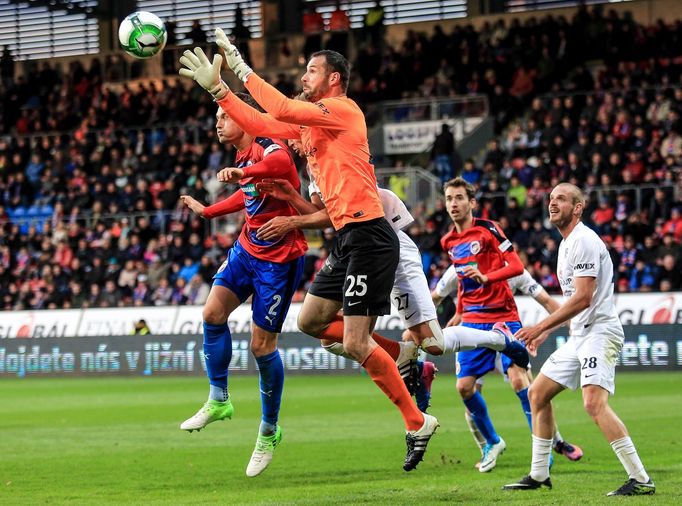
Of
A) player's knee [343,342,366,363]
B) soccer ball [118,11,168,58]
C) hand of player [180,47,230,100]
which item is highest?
soccer ball [118,11,168,58]

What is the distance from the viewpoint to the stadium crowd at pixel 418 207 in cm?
2427

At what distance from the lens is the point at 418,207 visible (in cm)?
2697

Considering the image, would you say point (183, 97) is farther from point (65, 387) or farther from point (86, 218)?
point (65, 387)

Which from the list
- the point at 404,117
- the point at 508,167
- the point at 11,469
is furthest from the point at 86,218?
the point at 11,469

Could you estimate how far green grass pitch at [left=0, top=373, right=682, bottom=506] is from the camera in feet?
28.0

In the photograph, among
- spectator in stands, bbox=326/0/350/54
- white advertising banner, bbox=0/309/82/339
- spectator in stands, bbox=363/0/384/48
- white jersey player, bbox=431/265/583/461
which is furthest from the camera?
spectator in stands, bbox=326/0/350/54

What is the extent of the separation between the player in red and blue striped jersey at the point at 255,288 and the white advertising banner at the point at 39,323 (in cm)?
1719

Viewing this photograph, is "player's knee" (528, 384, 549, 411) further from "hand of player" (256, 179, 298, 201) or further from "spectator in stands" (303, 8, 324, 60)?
"spectator in stands" (303, 8, 324, 60)

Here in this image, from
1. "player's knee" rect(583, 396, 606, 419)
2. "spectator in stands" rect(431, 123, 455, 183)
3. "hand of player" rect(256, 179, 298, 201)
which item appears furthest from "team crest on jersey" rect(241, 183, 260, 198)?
"spectator in stands" rect(431, 123, 455, 183)

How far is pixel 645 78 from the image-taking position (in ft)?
91.2

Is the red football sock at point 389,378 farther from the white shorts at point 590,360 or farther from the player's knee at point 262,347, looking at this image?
the player's knee at point 262,347

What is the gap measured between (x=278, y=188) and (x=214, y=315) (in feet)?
4.17

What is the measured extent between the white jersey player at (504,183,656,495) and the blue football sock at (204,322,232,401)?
7.99ft

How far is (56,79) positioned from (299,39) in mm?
8486
